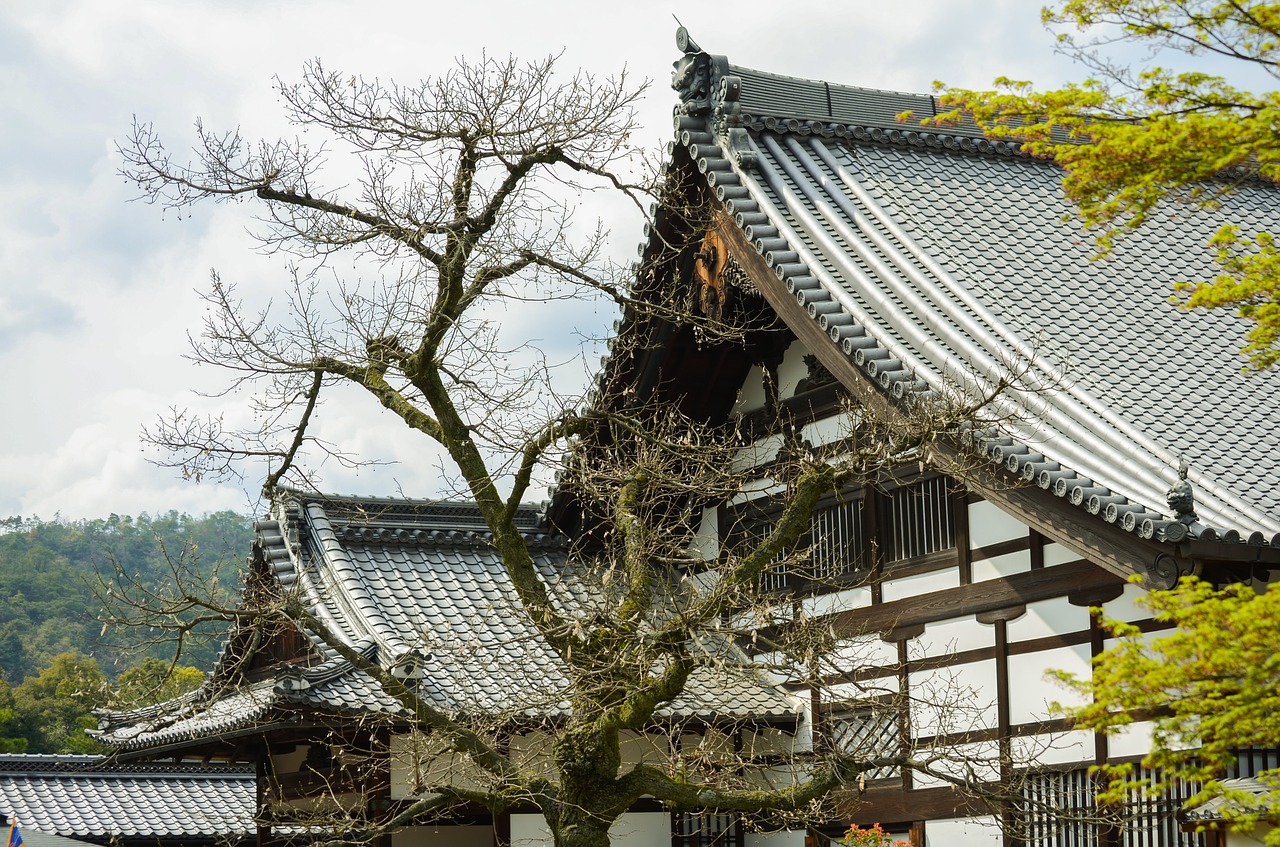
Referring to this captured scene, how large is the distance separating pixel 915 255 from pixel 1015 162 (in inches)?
129

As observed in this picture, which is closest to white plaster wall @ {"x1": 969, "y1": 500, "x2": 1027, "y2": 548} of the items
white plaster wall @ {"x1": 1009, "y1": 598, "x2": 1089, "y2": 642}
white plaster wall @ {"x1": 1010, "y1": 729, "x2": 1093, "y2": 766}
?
white plaster wall @ {"x1": 1009, "y1": 598, "x2": 1089, "y2": 642}

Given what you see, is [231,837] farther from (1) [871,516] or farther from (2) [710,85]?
(2) [710,85]

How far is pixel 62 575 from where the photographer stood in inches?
2124

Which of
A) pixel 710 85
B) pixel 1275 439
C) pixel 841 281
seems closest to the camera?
pixel 1275 439

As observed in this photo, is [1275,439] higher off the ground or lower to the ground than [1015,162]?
lower

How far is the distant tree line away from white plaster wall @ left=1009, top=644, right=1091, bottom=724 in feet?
18.9

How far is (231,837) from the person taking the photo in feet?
51.9

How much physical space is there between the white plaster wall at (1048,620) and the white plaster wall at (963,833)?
1.43 metres

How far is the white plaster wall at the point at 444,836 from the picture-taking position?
12.1 m

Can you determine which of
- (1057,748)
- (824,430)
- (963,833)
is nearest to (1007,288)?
(824,430)

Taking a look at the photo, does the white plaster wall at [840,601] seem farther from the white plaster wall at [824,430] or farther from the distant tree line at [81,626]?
the distant tree line at [81,626]

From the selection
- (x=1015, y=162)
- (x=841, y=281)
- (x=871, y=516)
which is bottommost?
(x=871, y=516)

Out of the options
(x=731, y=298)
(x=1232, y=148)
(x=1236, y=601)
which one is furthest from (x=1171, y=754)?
(x=731, y=298)

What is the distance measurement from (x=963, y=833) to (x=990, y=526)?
2379 mm
